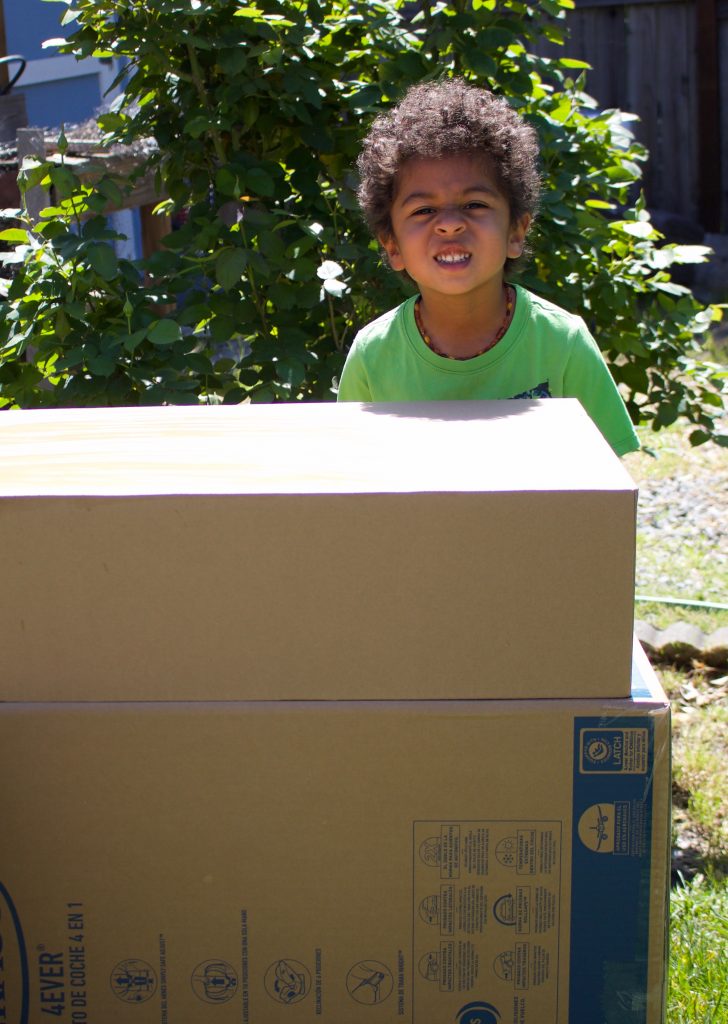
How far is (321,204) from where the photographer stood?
2303mm

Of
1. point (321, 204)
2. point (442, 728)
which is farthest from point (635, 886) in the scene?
point (321, 204)

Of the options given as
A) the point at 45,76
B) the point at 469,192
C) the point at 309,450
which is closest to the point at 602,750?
the point at 309,450

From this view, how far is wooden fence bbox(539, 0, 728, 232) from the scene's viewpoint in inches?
311

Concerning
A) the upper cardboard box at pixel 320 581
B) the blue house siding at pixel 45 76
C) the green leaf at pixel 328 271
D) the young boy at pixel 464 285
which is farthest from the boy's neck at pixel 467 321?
the blue house siding at pixel 45 76

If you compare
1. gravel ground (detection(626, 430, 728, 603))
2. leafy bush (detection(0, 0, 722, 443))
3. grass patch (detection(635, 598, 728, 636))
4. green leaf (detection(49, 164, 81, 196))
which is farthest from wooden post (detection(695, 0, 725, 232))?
green leaf (detection(49, 164, 81, 196))

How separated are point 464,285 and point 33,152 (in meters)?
1.26

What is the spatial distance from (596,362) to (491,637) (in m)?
0.78

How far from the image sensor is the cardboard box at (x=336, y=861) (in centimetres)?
121

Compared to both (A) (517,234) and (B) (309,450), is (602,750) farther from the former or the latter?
(A) (517,234)

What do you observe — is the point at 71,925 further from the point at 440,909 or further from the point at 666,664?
the point at 666,664

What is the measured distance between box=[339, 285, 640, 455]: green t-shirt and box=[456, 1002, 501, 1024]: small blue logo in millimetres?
899

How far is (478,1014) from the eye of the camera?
1.25 m

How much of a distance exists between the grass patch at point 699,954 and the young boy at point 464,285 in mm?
796

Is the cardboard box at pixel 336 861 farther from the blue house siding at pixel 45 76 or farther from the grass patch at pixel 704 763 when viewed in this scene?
the blue house siding at pixel 45 76
